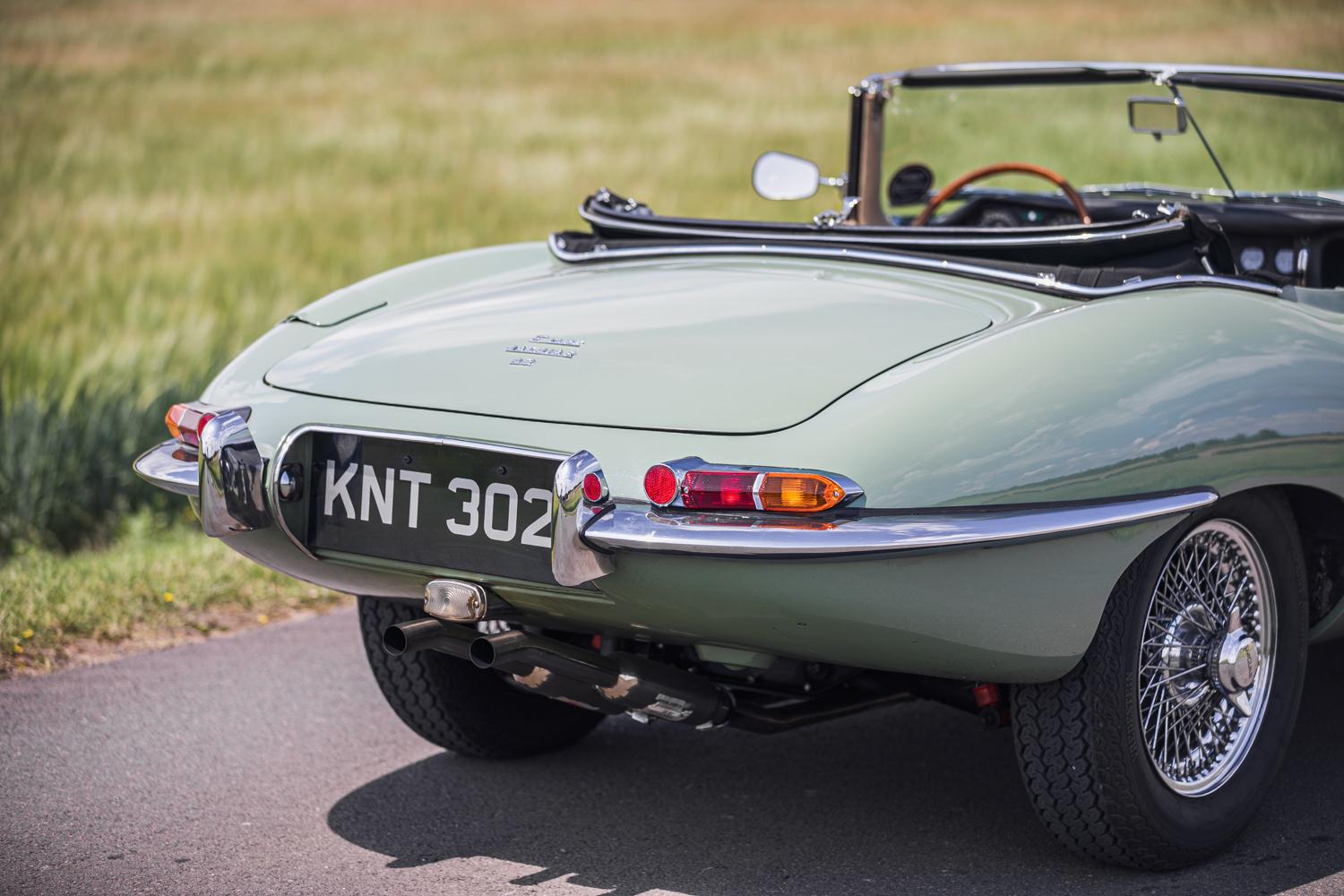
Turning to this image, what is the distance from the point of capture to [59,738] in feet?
13.4

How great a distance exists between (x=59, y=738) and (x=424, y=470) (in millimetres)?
1674

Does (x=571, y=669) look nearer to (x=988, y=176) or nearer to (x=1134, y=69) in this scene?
(x=988, y=176)

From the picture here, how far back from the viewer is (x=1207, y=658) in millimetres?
3225

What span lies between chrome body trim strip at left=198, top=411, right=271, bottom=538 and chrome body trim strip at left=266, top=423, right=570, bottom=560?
0.11ft

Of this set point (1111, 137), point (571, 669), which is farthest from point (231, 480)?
point (1111, 137)

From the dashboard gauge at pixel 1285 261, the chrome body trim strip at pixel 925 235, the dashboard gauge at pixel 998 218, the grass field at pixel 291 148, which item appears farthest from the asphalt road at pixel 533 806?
the dashboard gauge at pixel 998 218

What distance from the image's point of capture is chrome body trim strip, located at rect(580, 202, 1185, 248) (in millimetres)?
3479

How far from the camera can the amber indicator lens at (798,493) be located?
271 centimetres

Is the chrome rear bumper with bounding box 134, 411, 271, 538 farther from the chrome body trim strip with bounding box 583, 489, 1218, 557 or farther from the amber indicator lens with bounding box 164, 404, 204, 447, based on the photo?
the chrome body trim strip with bounding box 583, 489, 1218, 557

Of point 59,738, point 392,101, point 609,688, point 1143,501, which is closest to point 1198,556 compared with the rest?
point 1143,501

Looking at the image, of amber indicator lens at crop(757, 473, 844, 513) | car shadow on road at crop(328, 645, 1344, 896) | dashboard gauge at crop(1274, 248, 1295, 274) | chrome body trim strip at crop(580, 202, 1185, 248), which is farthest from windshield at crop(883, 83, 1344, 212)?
amber indicator lens at crop(757, 473, 844, 513)

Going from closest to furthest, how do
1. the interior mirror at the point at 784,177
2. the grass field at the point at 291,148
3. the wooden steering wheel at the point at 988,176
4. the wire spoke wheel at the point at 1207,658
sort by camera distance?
the wire spoke wheel at the point at 1207,658
the wooden steering wheel at the point at 988,176
the interior mirror at the point at 784,177
the grass field at the point at 291,148

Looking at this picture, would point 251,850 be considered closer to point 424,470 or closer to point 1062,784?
point 424,470

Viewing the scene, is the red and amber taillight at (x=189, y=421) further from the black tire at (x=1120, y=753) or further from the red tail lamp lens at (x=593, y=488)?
the black tire at (x=1120, y=753)
